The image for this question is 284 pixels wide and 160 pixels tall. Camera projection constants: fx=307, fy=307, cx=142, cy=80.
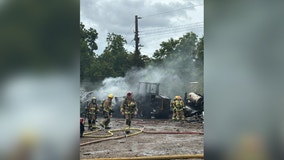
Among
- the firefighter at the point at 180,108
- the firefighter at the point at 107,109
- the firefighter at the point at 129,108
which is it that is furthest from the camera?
the firefighter at the point at 180,108

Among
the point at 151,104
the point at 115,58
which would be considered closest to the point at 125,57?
the point at 115,58

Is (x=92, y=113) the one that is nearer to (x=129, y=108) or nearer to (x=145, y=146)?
(x=129, y=108)

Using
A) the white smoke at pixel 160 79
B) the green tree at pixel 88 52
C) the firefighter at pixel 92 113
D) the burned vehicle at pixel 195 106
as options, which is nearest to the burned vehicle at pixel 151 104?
the white smoke at pixel 160 79

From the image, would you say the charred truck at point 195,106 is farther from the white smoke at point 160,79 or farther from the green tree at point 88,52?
A: the green tree at point 88,52

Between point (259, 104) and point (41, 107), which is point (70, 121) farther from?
point (259, 104)

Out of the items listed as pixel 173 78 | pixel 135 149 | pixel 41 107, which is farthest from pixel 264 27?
pixel 173 78

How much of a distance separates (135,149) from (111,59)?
8841 millimetres

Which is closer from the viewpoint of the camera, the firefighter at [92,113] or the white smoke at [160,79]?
the firefighter at [92,113]

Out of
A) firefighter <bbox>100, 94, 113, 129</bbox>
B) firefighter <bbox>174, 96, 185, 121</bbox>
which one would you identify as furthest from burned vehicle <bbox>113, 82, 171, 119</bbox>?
firefighter <bbox>100, 94, 113, 129</bbox>

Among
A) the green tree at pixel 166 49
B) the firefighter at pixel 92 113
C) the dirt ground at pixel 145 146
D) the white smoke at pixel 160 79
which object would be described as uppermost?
the green tree at pixel 166 49

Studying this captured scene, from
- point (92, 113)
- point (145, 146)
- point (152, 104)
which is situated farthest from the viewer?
point (152, 104)

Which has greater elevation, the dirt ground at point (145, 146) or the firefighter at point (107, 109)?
the firefighter at point (107, 109)

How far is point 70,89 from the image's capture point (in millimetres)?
2627

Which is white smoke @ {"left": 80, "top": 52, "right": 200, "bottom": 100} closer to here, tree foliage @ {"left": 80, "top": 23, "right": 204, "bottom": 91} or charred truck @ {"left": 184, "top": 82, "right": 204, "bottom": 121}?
tree foliage @ {"left": 80, "top": 23, "right": 204, "bottom": 91}
